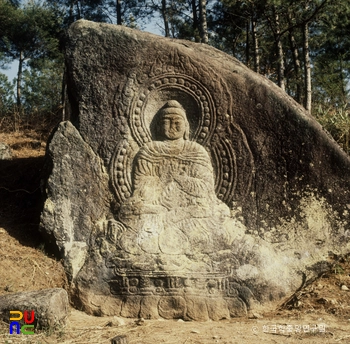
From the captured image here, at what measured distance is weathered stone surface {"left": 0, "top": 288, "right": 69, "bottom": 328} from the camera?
4176 millimetres

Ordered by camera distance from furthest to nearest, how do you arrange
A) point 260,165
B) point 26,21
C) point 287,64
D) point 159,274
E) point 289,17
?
point 287,64 → point 26,21 → point 289,17 → point 260,165 → point 159,274

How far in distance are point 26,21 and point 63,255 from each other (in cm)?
1191

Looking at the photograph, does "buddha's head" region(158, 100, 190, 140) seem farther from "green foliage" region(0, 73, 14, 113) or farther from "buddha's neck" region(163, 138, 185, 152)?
"green foliage" region(0, 73, 14, 113)

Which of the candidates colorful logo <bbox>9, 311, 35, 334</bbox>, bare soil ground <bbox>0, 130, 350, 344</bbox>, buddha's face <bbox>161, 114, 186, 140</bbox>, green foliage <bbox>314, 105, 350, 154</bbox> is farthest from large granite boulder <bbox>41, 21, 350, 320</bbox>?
green foliage <bbox>314, 105, 350, 154</bbox>

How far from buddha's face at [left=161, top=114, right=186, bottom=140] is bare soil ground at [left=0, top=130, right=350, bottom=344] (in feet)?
5.99

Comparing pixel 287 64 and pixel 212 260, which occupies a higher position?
pixel 287 64

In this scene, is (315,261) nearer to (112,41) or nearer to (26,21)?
(112,41)

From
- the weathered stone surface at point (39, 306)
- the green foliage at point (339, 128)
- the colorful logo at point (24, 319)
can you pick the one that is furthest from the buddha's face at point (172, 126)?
the green foliage at point (339, 128)

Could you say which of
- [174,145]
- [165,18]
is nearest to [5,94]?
[165,18]

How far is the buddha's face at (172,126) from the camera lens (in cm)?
528

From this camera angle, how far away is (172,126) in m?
5.28

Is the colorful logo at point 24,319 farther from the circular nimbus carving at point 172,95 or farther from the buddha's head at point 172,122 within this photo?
the buddha's head at point 172,122

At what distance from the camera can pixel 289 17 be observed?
10.5 metres

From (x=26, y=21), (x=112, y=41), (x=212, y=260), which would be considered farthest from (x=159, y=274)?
(x=26, y=21)
